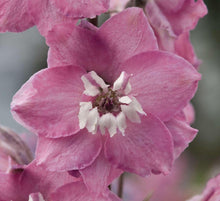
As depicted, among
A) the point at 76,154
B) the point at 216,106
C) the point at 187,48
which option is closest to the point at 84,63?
the point at 76,154

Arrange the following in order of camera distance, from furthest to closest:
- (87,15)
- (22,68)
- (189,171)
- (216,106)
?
(22,68) < (216,106) < (189,171) < (87,15)

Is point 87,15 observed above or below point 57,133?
above

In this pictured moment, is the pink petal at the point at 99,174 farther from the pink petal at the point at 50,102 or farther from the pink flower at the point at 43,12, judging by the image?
the pink flower at the point at 43,12

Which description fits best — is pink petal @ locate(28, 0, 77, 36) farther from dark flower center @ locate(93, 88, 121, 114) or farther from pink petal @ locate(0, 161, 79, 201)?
pink petal @ locate(0, 161, 79, 201)

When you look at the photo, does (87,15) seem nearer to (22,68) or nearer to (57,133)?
(57,133)

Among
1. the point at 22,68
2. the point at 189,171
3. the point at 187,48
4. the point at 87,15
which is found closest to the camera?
the point at 87,15

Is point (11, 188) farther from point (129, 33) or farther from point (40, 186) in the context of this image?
point (129, 33)
